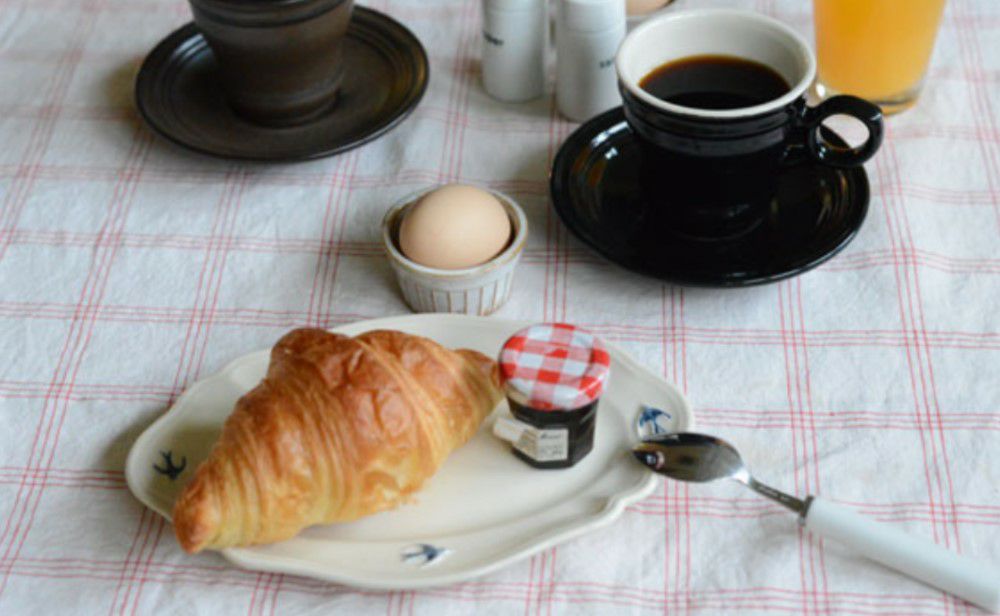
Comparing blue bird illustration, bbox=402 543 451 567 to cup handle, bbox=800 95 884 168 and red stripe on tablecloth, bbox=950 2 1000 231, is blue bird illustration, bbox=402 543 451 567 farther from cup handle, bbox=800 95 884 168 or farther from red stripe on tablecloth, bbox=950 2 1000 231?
red stripe on tablecloth, bbox=950 2 1000 231

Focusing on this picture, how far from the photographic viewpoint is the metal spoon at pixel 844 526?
874mm

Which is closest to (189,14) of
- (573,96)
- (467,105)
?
(467,105)

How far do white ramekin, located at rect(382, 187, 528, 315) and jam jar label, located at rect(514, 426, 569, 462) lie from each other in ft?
0.61

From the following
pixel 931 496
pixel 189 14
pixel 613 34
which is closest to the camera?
pixel 931 496

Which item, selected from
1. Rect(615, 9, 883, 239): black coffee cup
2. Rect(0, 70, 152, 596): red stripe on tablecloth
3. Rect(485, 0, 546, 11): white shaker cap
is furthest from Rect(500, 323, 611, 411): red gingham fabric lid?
Rect(485, 0, 546, 11): white shaker cap

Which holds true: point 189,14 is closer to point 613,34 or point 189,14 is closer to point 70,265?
point 70,265

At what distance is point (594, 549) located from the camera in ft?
3.06

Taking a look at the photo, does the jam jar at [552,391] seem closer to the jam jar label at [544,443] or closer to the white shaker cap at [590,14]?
the jam jar label at [544,443]

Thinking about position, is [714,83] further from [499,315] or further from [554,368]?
[554,368]

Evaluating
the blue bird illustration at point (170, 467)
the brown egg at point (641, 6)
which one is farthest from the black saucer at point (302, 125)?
→ the blue bird illustration at point (170, 467)

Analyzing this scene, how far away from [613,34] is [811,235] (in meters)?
0.32

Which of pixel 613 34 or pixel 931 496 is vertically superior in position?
pixel 613 34

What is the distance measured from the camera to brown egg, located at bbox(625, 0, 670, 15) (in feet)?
4.82

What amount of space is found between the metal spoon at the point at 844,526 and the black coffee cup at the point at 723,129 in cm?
27
